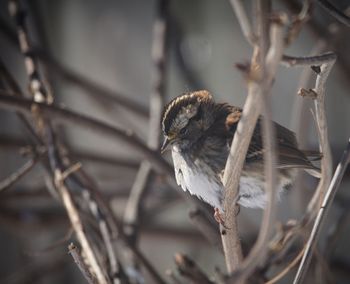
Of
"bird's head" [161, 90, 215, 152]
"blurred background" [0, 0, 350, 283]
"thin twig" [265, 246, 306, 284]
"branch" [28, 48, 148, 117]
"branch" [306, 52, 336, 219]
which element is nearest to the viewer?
"branch" [306, 52, 336, 219]

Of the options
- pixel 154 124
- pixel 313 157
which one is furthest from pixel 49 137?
pixel 313 157

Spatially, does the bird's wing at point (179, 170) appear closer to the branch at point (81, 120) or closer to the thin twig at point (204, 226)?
the branch at point (81, 120)

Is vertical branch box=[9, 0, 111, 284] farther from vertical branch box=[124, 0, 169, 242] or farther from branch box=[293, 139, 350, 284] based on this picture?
branch box=[293, 139, 350, 284]

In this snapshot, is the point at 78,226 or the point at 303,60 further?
the point at 78,226

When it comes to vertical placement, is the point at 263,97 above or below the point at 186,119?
above

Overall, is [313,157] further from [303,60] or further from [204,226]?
[303,60]

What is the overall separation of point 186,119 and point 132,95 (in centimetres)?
230

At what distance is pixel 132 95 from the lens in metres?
4.91

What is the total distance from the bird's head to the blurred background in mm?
1004

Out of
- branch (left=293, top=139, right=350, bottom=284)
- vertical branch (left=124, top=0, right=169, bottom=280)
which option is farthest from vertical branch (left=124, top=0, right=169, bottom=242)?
branch (left=293, top=139, right=350, bottom=284)

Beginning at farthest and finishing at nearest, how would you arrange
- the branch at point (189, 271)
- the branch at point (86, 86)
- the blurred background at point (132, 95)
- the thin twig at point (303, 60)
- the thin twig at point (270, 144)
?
the blurred background at point (132, 95), the branch at point (86, 86), the branch at point (189, 271), the thin twig at point (303, 60), the thin twig at point (270, 144)

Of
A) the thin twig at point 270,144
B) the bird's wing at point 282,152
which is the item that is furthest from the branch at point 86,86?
the thin twig at point 270,144

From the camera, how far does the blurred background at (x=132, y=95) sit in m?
3.87

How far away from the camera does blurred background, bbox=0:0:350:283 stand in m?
3.87
